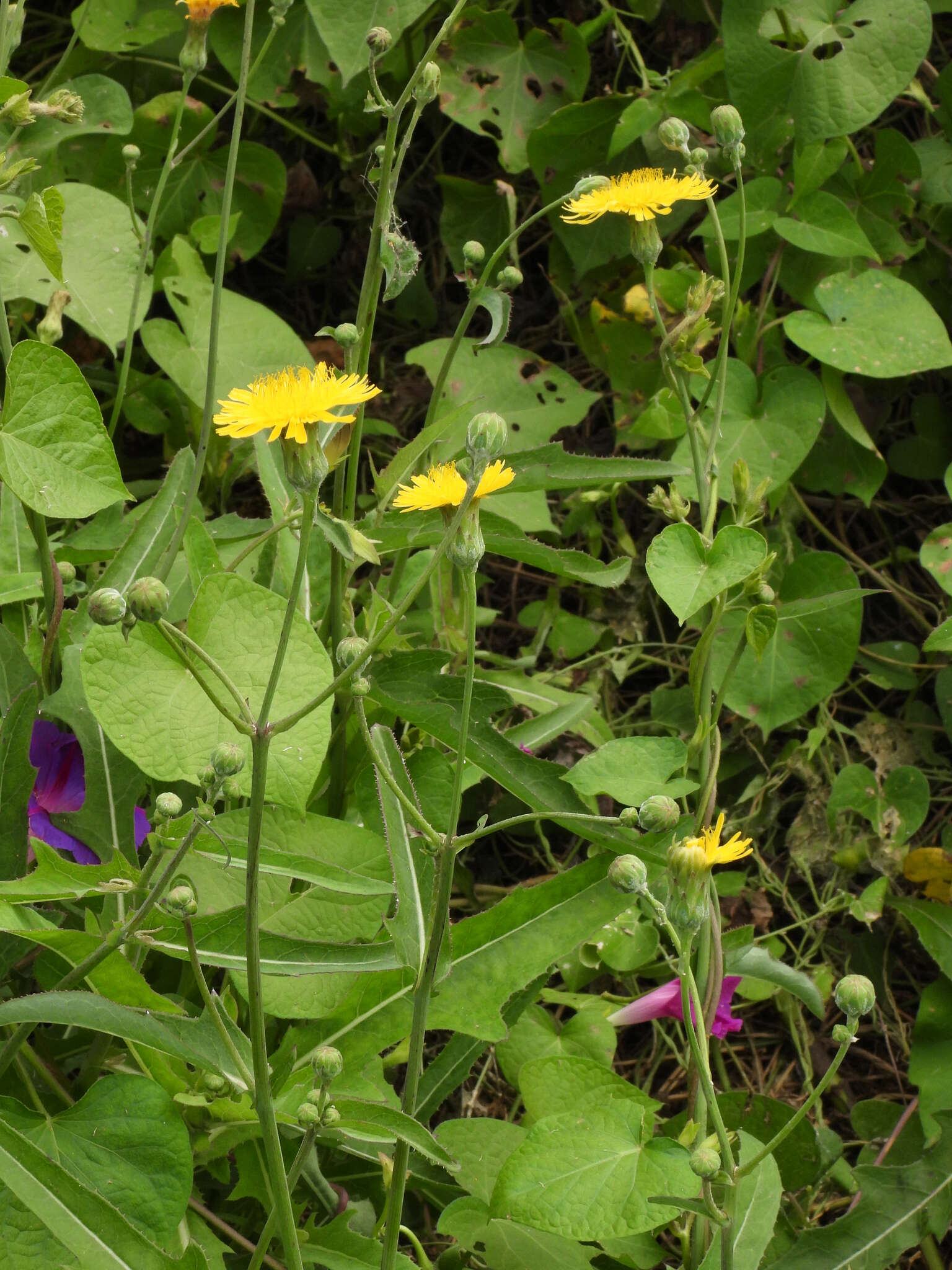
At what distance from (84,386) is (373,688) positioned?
0.30 metres

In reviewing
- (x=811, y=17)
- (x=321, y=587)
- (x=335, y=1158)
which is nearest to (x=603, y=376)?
(x=811, y=17)

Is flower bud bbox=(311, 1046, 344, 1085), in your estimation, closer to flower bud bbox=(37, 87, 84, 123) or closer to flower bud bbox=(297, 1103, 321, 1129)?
flower bud bbox=(297, 1103, 321, 1129)

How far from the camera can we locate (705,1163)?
63 cm

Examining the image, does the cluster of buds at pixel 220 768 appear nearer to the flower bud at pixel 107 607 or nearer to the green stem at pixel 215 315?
the flower bud at pixel 107 607

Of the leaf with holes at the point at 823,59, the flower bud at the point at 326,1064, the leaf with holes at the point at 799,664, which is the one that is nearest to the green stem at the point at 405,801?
the flower bud at the point at 326,1064

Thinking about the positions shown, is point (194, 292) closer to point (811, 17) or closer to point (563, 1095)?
point (811, 17)

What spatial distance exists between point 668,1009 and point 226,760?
0.58 m

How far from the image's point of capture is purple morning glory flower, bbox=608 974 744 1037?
38.7 inches

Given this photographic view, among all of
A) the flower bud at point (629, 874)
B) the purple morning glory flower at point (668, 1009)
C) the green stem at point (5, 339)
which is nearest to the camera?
the flower bud at point (629, 874)

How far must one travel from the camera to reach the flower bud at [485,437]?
56 centimetres

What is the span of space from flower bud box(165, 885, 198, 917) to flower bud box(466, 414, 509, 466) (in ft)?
0.83

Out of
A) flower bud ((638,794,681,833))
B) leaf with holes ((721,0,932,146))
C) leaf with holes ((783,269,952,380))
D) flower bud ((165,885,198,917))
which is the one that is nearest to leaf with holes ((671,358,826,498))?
leaf with holes ((783,269,952,380))

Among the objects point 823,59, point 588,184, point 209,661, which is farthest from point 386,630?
point 823,59

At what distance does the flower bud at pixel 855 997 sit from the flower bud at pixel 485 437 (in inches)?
12.4
